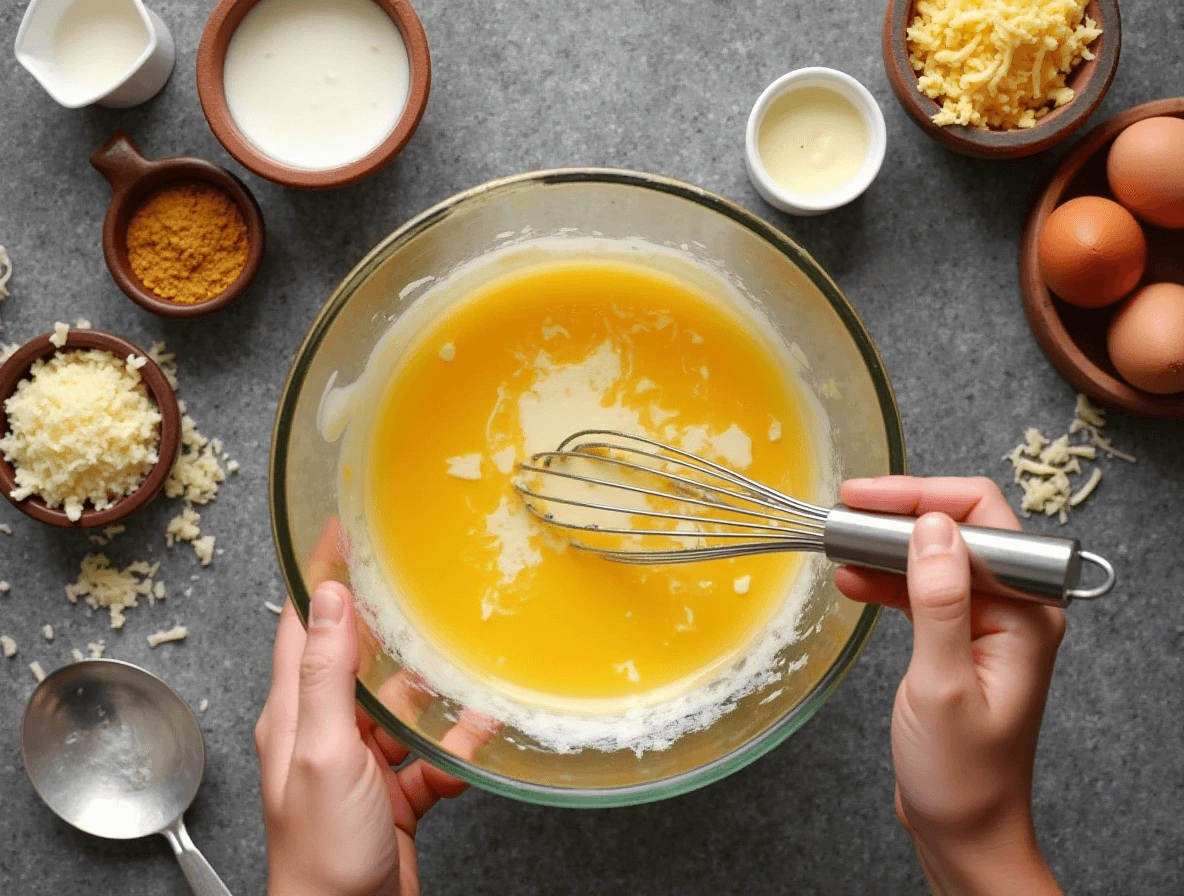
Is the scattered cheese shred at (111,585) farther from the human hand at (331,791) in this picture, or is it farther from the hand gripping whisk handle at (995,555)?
the hand gripping whisk handle at (995,555)

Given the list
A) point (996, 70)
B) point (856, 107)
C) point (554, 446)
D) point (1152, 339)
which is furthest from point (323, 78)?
point (1152, 339)

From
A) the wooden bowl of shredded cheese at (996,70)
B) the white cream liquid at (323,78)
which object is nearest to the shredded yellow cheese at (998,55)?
the wooden bowl of shredded cheese at (996,70)

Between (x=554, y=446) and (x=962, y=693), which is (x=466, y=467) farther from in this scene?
(x=962, y=693)

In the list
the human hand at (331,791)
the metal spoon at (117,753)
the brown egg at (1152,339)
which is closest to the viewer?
the human hand at (331,791)

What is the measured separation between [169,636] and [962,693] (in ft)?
3.02

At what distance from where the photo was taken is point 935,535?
0.86 m

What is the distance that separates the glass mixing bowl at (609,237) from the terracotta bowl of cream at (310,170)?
0.51 feet

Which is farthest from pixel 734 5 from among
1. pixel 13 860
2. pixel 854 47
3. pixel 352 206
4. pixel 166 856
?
pixel 13 860

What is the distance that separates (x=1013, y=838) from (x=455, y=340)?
80cm

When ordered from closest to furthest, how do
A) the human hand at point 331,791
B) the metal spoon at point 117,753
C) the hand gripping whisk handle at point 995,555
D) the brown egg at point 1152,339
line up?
the hand gripping whisk handle at point 995,555, the human hand at point 331,791, the brown egg at point 1152,339, the metal spoon at point 117,753

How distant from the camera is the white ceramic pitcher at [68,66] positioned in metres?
1.20

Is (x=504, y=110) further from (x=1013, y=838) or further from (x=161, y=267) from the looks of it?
(x=1013, y=838)

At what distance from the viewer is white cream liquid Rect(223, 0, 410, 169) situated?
1.23 meters

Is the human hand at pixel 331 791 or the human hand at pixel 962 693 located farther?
the human hand at pixel 331 791
